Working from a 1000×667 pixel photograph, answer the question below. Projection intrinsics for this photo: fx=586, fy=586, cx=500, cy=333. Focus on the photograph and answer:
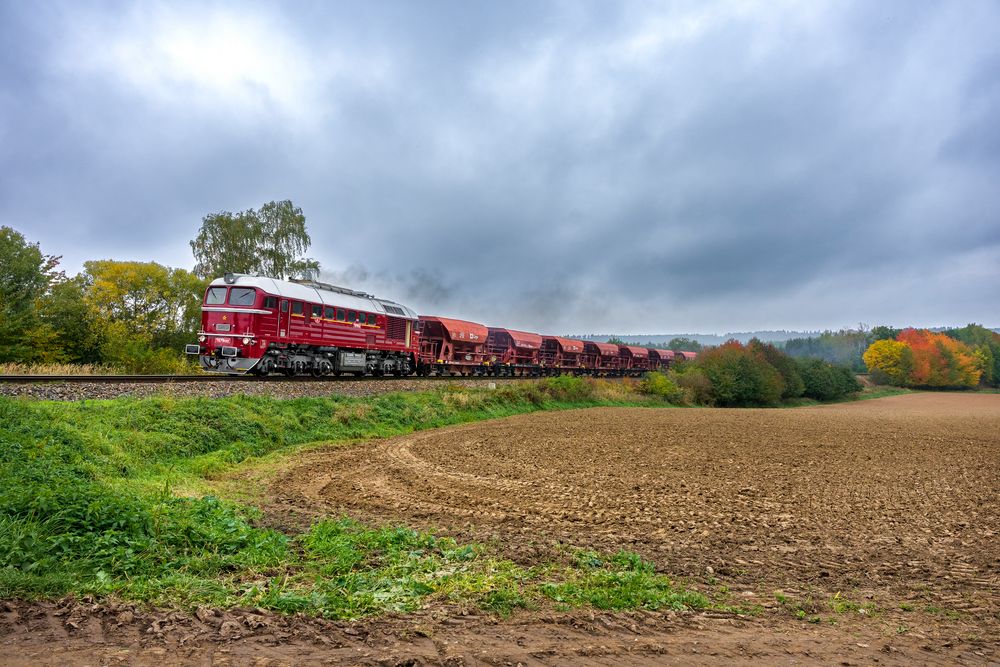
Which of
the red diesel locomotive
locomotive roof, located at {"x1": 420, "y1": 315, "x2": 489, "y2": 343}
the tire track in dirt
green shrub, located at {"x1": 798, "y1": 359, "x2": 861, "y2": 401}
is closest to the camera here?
the tire track in dirt

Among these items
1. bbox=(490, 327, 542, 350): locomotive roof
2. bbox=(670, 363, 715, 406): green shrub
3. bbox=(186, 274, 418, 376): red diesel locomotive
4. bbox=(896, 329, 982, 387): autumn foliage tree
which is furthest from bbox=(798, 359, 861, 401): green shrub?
bbox=(186, 274, 418, 376): red diesel locomotive

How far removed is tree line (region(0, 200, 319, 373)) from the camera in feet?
97.9

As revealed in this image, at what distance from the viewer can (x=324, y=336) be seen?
25016 mm

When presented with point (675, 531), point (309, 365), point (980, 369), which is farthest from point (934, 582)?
point (980, 369)

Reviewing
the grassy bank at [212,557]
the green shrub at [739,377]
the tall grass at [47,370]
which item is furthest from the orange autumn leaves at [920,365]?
the grassy bank at [212,557]

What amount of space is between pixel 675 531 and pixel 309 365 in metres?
19.6

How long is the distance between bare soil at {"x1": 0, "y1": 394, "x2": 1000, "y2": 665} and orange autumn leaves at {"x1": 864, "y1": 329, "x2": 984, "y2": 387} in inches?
3191

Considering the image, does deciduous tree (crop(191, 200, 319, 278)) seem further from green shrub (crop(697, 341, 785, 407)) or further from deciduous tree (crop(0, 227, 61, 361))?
green shrub (crop(697, 341, 785, 407))

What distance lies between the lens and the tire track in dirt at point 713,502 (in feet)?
24.4

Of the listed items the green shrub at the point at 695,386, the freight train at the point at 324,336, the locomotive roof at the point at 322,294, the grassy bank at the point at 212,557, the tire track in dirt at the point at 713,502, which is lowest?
the tire track in dirt at the point at 713,502

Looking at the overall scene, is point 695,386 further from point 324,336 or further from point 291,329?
point 291,329

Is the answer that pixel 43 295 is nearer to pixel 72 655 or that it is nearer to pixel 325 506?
pixel 325 506

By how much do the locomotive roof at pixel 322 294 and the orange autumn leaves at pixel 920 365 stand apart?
3300 inches

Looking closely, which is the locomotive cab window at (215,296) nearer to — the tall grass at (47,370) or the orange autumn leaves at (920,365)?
the tall grass at (47,370)
